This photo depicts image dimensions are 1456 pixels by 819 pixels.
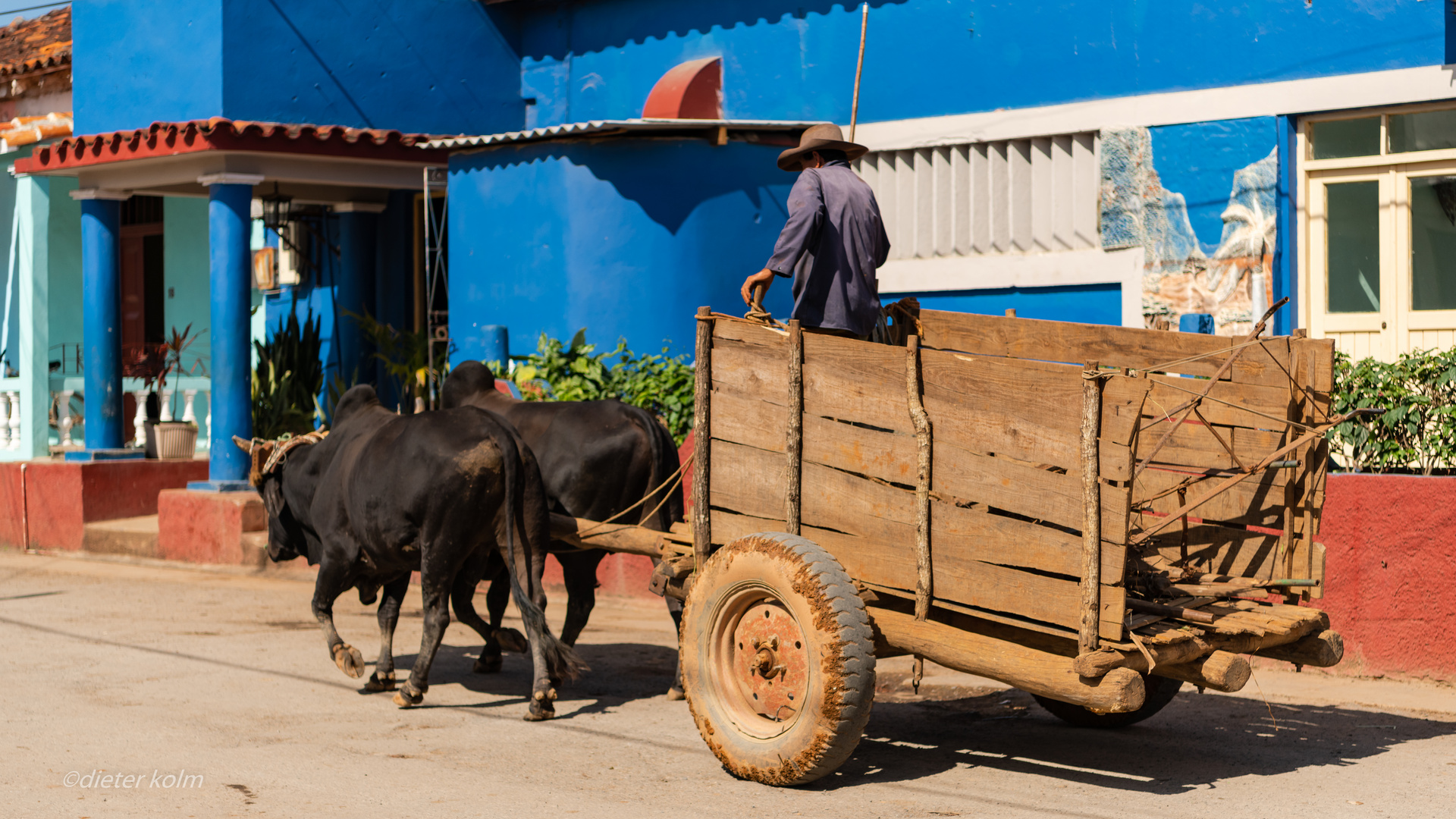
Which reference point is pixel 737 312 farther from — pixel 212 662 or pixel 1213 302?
pixel 212 662

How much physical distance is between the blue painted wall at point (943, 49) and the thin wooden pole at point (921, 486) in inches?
221

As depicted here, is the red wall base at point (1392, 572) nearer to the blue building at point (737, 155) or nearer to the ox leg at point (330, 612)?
the blue building at point (737, 155)

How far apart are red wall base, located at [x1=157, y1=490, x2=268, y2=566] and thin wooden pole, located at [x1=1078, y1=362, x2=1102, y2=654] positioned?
969cm

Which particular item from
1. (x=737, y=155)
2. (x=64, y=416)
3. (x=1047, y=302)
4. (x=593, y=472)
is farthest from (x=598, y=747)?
(x=64, y=416)

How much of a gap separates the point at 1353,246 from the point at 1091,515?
5807mm

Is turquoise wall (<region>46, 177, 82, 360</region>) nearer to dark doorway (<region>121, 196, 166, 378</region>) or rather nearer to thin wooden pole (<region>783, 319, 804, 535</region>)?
dark doorway (<region>121, 196, 166, 378</region>)

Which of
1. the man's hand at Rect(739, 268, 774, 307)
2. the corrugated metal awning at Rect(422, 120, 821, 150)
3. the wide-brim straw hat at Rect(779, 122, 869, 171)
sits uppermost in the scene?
the corrugated metal awning at Rect(422, 120, 821, 150)

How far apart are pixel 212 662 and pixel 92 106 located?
8290 mm

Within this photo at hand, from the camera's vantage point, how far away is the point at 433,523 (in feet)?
24.7

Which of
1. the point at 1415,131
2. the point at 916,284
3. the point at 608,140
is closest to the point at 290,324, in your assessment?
the point at 608,140

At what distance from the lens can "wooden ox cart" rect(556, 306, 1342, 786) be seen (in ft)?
17.2


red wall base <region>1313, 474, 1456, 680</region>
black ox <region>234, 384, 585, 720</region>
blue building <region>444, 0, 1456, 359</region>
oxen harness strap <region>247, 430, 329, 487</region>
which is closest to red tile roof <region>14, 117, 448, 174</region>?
blue building <region>444, 0, 1456, 359</region>

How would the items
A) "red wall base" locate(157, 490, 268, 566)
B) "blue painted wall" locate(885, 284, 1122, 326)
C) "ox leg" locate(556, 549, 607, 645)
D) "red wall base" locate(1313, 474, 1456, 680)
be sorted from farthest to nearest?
"red wall base" locate(157, 490, 268, 566) → "blue painted wall" locate(885, 284, 1122, 326) → "ox leg" locate(556, 549, 607, 645) → "red wall base" locate(1313, 474, 1456, 680)

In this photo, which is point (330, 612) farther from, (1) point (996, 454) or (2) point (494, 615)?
(1) point (996, 454)
